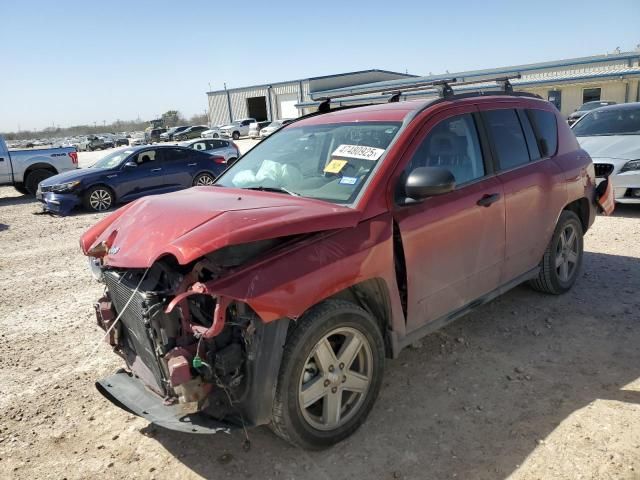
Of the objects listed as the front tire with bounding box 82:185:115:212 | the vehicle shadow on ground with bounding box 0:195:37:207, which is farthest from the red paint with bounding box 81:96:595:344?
the vehicle shadow on ground with bounding box 0:195:37:207

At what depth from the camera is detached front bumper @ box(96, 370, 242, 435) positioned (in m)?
2.49

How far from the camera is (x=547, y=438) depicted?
282cm

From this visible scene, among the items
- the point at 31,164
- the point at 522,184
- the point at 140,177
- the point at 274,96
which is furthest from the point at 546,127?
the point at 274,96

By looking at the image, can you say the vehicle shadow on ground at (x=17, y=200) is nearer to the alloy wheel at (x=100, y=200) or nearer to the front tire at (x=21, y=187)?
the front tire at (x=21, y=187)

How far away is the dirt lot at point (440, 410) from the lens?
2.70 meters

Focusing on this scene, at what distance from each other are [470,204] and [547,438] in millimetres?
1539

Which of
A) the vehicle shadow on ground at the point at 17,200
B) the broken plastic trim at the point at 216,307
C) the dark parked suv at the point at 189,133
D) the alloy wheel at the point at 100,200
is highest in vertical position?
the dark parked suv at the point at 189,133

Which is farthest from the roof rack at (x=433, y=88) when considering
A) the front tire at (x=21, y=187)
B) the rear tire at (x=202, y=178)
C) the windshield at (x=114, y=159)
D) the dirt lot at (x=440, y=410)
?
the front tire at (x=21, y=187)

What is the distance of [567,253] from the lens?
15.8 ft

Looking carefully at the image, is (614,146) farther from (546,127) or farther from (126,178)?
(126,178)

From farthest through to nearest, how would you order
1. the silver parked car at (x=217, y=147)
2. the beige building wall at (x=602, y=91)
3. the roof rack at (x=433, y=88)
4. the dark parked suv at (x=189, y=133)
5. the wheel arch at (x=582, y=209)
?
the dark parked suv at (x=189, y=133), the beige building wall at (x=602, y=91), the silver parked car at (x=217, y=147), the wheel arch at (x=582, y=209), the roof rack at (x=433, y=88)

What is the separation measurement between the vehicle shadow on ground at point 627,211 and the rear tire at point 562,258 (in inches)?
147

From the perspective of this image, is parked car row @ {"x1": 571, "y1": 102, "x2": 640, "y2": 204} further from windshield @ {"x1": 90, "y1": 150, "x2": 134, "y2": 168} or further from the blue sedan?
windshield @ {"x1": 90, "y1": 150, "x2": 134, "y2": 168}

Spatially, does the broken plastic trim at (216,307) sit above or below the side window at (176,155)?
below
